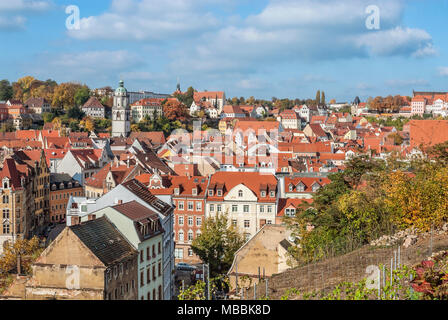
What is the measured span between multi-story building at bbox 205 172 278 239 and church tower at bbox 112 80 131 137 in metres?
71.8

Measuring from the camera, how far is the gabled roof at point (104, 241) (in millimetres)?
20359

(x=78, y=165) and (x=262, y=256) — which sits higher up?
(x=78, y=165)

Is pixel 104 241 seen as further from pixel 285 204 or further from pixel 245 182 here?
pixel 245 182

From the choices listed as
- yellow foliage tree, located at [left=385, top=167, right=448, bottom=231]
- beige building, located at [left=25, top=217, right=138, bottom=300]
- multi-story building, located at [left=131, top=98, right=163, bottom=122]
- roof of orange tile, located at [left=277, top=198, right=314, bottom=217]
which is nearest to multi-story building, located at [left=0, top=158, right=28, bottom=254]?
roof of orange tile, located at [left=277, top=198, right=314, bottom=217]

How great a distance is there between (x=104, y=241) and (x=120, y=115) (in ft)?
308

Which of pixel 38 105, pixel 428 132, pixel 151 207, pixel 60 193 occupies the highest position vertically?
pixel 38 105

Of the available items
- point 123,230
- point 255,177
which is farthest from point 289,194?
point 123,230

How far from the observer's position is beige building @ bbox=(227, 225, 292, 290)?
28.0m

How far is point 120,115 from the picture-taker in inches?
4456

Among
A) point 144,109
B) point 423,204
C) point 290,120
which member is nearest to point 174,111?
point 144,109

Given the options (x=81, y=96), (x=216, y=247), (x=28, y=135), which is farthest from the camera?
(x=81, y=96)

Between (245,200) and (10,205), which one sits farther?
(10,205)

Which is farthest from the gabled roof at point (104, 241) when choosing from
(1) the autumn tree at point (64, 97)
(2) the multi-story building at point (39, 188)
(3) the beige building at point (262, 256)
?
(1) the autumn tree at point (64, 97)

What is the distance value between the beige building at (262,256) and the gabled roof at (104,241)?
7137 millimetres
